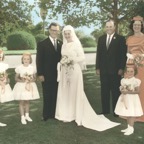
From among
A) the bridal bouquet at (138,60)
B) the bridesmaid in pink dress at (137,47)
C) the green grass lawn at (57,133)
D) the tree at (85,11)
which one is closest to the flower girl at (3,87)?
the green grass lawn at (57,133)

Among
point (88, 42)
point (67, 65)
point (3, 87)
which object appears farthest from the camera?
point (88, 42)

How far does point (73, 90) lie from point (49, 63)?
0.91 metres

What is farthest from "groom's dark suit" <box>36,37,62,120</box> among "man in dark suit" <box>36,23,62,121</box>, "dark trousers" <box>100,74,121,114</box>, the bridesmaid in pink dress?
the bridesmaid in pink dress

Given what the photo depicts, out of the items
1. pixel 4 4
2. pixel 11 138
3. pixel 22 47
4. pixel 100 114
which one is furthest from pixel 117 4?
pixel 22 47

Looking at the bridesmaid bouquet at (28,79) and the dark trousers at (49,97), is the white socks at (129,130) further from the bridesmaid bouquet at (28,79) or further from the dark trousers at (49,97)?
the bridesmaid bouquet at (28,79)

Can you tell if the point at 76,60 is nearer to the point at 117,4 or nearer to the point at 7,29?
the point at 117,4

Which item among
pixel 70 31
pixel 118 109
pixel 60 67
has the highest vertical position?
pixel 70 31

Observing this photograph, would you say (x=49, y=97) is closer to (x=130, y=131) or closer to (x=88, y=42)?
(x=130, y=131)

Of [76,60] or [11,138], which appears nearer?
[11,138]

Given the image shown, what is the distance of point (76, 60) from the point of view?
27.9 ft

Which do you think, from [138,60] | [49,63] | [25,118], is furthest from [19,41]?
[138,60]

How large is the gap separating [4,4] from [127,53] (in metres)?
14.1

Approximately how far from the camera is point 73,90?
8.80 meters

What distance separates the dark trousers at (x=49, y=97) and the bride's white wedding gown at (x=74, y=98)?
16cm
